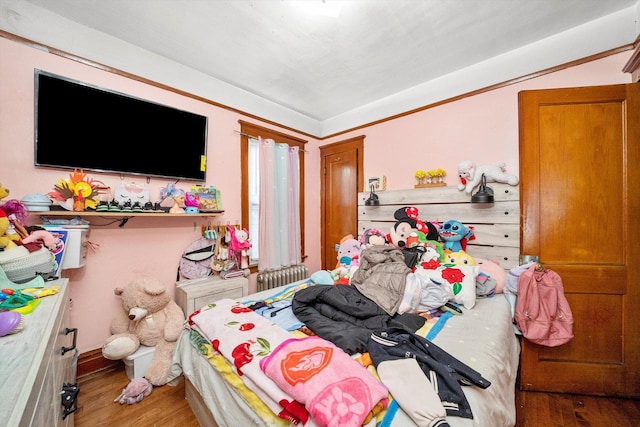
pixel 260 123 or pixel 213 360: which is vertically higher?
pixel 260 123

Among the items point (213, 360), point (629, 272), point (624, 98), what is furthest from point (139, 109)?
point (629, 272)

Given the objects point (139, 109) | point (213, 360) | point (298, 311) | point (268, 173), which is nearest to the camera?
point (213, 360)

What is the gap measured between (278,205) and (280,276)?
90 cm

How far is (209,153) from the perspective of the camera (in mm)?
2582

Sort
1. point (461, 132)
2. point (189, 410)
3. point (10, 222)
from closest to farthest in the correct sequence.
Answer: point (10, 222) → point (189, 410) → point (461, 132)

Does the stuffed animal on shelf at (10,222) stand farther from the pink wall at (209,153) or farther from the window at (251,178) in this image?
the window at (251,178)

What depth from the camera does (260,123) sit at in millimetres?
3029

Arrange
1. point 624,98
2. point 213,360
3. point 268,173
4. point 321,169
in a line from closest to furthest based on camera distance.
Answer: point 213,360, point 624,98, point 268,173, point 321,169

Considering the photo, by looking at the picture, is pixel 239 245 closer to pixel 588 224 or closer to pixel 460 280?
pixel 460 280

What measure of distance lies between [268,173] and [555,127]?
105 inches

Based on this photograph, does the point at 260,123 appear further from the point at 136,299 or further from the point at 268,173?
the point at 136,299

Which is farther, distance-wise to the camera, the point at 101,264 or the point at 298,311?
the point at 101,264

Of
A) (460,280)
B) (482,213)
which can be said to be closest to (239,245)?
(460,280)

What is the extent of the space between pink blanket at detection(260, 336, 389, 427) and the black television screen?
203 cm
